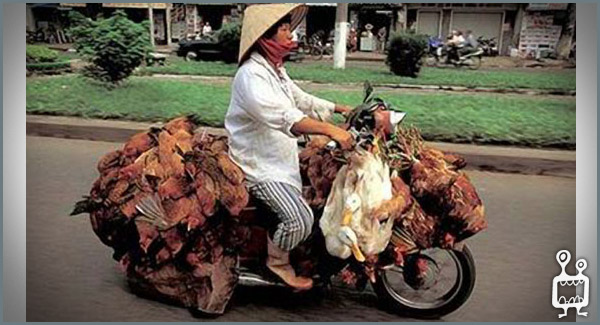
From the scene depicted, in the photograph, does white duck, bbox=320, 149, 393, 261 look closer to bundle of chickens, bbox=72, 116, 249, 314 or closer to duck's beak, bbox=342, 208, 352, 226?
duck's beak, bbox=342, 208, 352, 226

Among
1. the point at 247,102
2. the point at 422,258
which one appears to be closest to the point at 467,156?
the point at 422,258

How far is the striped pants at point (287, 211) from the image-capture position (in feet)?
9.59

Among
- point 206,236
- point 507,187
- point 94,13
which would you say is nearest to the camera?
point 206,236

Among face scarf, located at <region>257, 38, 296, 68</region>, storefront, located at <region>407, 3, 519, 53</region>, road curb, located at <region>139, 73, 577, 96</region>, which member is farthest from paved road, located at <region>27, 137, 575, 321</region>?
face scarf, located at <region>257, 38, 296, 68</region>

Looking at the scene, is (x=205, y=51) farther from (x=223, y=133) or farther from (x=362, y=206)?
(x=362, y=206)

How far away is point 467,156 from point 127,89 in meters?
1.66

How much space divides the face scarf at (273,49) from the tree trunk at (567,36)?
1118 millimetres

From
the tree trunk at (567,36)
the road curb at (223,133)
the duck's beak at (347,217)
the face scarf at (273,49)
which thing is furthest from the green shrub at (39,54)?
the tree trunk at (567,36)

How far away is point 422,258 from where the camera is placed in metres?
3.09

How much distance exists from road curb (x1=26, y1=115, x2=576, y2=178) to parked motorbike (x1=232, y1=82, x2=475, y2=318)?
0.54 meters

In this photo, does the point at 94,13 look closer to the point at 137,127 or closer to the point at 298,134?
the point at 137,127

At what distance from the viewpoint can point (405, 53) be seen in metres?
3.36

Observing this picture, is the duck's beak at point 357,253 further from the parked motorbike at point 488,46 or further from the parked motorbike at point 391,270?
the parked motorbike at point 488,46

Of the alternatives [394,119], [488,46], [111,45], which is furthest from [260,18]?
[488,46]
